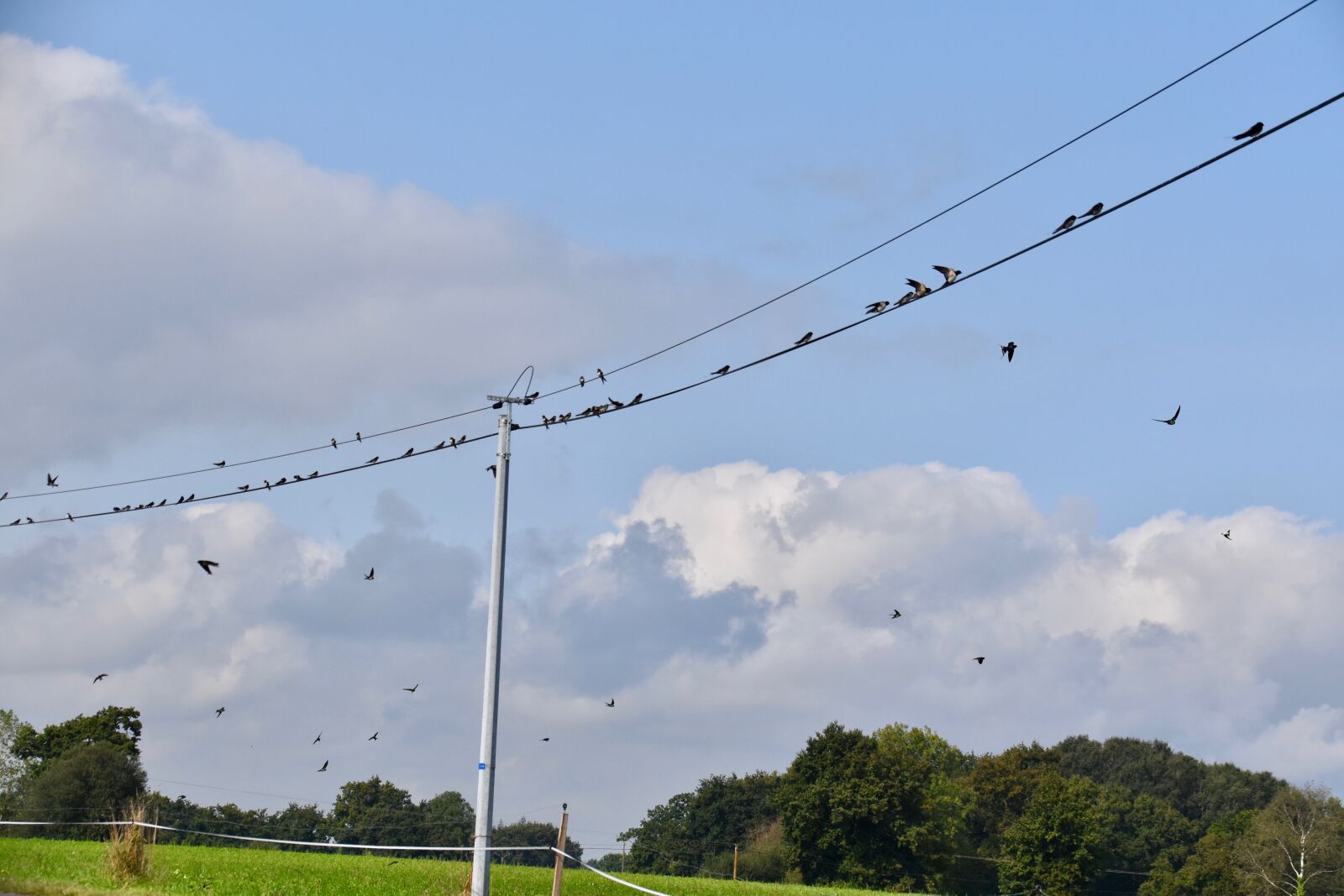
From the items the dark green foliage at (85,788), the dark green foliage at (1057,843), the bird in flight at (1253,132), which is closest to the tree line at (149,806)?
the dark green foliage at (85,788)

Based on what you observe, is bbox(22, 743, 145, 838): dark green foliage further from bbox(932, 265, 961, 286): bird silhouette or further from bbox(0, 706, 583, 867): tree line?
bbox(932, 265, 961, 286): bird silhouette

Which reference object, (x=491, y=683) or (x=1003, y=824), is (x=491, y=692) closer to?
(x=491, y=683)

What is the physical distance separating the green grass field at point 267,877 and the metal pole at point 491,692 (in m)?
2.34

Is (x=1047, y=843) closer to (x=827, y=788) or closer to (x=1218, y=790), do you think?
(x=827, y=788)

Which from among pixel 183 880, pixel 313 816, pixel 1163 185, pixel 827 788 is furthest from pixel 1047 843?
pixel 1163 185

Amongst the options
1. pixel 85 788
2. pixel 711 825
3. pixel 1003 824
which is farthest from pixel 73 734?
pixel 1003 824

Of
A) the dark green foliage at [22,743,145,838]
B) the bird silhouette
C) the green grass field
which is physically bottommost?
the green grass field

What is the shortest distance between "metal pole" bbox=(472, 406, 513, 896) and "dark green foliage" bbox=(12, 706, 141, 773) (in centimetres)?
7493

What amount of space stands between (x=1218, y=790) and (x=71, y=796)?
321 feet

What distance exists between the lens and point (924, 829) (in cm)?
8481

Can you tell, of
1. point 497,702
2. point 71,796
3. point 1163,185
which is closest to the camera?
point 1163,185

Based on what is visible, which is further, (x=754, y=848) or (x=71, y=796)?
(x=754, y=848)

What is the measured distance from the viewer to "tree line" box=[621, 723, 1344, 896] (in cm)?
8431

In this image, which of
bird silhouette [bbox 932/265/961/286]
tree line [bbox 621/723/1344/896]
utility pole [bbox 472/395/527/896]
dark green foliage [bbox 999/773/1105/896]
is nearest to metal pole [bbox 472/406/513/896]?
utility pole [bbox 472/395/527/896]
